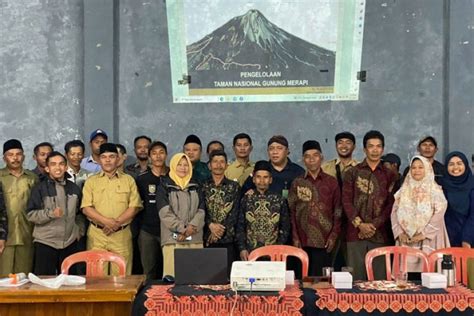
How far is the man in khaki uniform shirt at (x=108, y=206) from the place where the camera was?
501 cm

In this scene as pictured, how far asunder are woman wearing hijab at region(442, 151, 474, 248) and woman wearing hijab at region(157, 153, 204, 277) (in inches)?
77.5

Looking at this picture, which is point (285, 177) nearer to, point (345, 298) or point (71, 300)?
point (345, 298)

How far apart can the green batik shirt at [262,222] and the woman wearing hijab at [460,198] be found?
1.32 metres

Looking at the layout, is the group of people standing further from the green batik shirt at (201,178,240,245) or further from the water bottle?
the water bottle

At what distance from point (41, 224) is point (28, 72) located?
2.43 m

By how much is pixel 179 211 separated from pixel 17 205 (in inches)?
54.2

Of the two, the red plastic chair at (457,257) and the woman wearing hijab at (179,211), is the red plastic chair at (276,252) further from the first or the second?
the red plastic chair at (457,257)

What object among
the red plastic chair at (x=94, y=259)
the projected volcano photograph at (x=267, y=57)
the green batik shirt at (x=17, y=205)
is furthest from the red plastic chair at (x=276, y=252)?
the projected volcano photograph at (x=267, y=57)

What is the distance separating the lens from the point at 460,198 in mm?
4996

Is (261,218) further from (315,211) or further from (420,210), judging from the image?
(420,210)

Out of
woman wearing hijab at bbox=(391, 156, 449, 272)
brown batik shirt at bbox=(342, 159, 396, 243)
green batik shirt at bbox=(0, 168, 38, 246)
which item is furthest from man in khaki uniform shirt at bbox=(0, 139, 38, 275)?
woman wearing hijab at bbox=(391, 156, 449, 272)

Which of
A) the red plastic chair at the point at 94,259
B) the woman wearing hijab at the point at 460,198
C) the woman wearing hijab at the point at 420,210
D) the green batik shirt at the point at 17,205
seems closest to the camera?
the red plastic chair at the point at 94,259

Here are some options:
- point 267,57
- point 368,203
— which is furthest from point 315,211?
point 267,57

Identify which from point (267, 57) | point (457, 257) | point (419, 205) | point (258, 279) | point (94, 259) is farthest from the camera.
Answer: point (267, 57)
